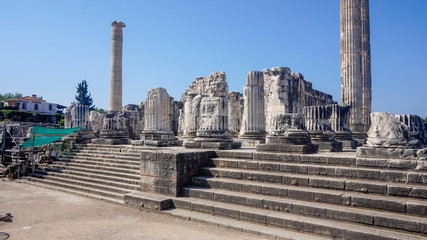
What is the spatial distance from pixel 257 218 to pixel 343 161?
207cm

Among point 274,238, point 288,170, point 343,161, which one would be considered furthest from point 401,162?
point 274,238

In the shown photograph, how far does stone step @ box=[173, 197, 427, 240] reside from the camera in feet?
13.7

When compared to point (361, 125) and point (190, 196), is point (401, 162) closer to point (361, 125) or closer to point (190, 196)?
point (190, 196)

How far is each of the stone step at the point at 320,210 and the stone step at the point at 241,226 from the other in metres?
0.43

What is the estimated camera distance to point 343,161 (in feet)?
18.7

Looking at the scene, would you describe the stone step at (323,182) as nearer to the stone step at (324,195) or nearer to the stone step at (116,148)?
the stone step at (324,195)

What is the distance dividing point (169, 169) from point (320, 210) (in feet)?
11.4

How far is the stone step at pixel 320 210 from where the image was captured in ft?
13.7

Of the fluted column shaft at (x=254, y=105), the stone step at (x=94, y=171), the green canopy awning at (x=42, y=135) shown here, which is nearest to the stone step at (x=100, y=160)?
the stone step at (x=94, y=171)

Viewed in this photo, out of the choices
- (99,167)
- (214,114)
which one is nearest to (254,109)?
(214,114)

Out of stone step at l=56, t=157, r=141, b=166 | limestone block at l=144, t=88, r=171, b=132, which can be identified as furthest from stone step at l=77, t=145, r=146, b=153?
limestone block at l=144, t=88, r=171, b=132

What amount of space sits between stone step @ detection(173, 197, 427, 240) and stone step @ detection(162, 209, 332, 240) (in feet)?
0.25

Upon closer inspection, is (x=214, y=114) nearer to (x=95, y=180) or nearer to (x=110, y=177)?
(x=110, y=177)

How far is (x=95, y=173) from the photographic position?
989cm
